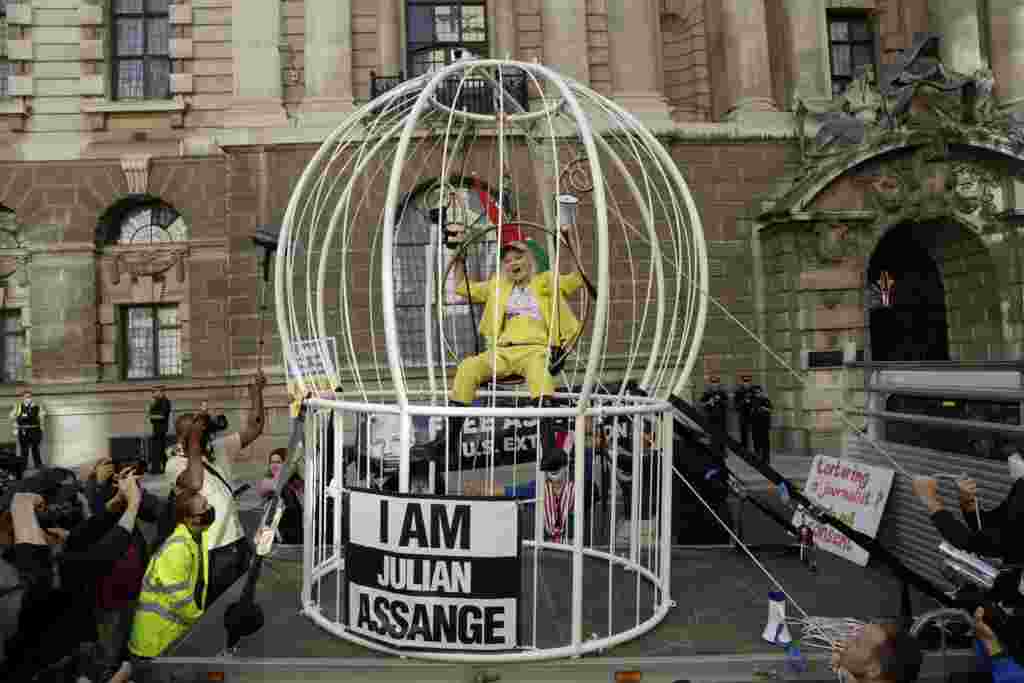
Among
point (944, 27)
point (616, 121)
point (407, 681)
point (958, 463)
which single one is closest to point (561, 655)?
point (407, 681)

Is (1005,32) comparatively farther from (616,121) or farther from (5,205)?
(5,205)

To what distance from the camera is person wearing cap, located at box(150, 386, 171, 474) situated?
12891 millimetres

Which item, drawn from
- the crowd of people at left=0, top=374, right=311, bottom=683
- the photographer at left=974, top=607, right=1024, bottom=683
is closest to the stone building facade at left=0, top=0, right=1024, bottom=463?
the crowd of people at left=0, top=374, right=311, bottom=683

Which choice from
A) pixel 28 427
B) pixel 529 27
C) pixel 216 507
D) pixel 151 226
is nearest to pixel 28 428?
pixel 28 427

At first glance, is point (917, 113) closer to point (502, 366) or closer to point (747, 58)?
point (747, 58)

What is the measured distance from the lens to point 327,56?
1406 centimetres

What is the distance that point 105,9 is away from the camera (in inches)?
583

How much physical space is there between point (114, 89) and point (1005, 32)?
20208mm

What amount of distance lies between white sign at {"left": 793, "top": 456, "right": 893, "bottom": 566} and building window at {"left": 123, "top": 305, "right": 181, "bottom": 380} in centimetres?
1340

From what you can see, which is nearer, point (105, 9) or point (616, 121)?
point (616, 121)

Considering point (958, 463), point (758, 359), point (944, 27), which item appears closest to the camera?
point (958, 463)

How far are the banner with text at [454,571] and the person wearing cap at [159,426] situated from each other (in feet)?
35.9

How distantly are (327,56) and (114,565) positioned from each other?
42.0 feet

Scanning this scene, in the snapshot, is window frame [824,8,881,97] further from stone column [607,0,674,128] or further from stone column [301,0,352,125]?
stone column [301,0,352,125]
